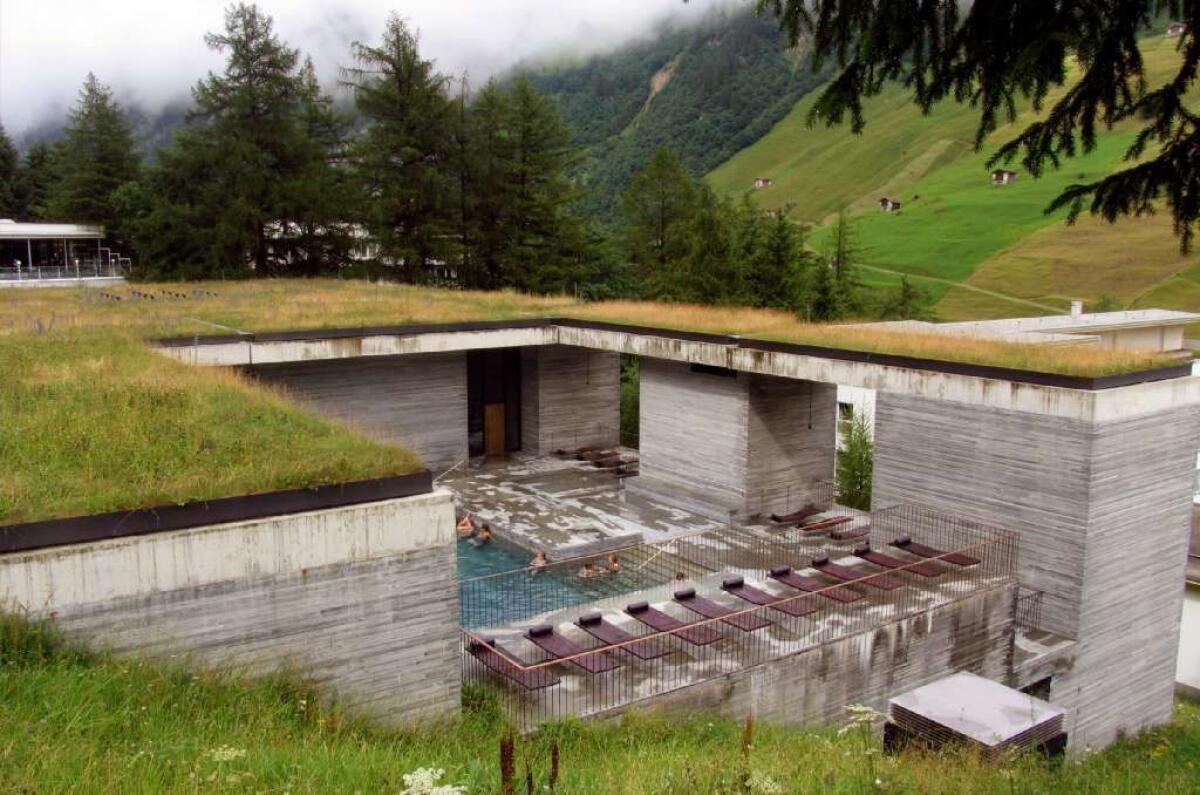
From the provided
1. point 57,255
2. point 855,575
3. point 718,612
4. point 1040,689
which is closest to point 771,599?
point 718,612

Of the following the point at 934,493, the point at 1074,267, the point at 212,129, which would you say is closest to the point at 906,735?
the point at 934,493

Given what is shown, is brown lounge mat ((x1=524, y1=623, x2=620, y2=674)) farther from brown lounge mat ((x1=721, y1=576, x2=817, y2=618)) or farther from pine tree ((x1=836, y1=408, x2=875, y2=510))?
pine tree ((x1=836, y1=408, x2=875, y2=510))

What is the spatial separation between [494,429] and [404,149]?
57.1 ft

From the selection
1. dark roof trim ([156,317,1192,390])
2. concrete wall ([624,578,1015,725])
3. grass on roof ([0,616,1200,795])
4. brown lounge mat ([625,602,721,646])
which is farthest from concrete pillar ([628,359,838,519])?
grass on roof ([0,616,1200,795])

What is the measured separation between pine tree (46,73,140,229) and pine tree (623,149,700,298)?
85.9 ft

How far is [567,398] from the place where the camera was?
2672cm

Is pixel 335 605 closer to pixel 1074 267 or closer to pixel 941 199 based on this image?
pixel 1074 267

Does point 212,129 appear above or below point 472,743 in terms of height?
above

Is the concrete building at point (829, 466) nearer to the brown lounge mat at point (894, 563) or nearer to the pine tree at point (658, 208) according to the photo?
the brown lounge mat at point (894, 563)

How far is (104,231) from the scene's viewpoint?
49.0 metres

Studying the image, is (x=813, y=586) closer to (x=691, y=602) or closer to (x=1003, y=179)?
(x=691, y=602)

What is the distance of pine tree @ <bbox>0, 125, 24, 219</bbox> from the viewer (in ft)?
193

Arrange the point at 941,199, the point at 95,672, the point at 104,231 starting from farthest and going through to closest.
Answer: the point at 941,199 → the point at 104,231 → the point at 95,672

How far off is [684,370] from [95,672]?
1526cm
